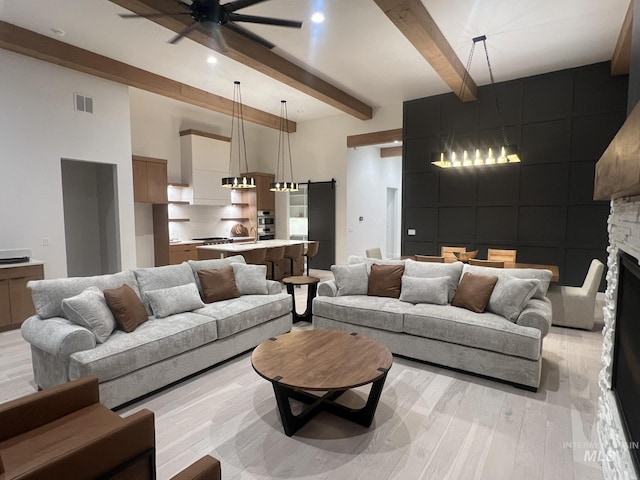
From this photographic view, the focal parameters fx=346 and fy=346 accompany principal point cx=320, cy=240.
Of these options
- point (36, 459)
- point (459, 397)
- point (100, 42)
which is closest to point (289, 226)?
point (100, 42)

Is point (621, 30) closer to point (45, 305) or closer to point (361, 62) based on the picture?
point (361, 62)

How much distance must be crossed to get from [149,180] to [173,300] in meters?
4.28

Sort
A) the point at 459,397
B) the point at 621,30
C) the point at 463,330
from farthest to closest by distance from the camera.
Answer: the point at 621,30 → the point at 463,330 → the point at 459,397

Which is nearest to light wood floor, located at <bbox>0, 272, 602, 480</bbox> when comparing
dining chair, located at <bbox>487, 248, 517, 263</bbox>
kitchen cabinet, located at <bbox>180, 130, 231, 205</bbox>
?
dining chair, located at <bbox>487, 248, 517, 263</bbox>

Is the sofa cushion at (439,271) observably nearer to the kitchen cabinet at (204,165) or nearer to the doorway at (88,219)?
the doorway at (88,219)

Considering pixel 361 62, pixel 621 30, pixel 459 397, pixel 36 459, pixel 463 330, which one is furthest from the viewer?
pixel 361 62

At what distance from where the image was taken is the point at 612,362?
82.4 inches

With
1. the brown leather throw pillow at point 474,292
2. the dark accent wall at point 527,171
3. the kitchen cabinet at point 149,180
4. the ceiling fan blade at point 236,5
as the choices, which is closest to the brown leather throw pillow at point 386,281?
the brown leather throw pillow at point 474,292

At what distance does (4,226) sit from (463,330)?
569cm

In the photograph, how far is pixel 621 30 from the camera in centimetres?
423

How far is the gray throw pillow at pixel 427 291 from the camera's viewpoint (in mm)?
3604

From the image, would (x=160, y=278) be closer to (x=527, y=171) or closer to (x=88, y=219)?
(x=88, y=219)

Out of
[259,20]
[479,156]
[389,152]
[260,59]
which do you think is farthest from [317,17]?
[389,152]

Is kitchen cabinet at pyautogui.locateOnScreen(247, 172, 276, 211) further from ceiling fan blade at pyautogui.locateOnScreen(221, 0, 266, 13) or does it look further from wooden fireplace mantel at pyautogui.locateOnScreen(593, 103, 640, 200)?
wooden fireplace mantel at pyautogui.locateOnScreen(593, 103, 640, 200)
